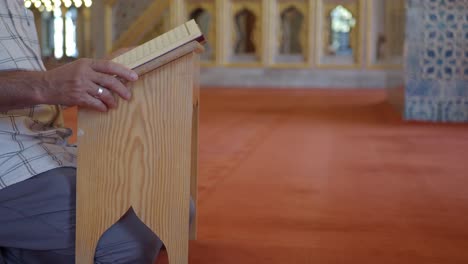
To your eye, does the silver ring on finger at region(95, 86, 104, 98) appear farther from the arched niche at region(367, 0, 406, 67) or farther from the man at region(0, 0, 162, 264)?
the arched niche at region(367, 0, 406, 67)

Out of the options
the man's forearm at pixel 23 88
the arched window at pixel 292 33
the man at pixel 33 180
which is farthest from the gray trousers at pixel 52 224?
the arched window at pixel 292 33

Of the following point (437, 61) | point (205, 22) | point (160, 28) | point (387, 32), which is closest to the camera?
point (437, 61)

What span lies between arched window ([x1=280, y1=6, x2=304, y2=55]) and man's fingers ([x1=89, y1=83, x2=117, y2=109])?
9.93 m

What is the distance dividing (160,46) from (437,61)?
4305 millimetres

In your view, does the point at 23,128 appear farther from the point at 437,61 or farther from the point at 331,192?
the point at 437,61

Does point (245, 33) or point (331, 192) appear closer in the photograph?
point (331, 192)

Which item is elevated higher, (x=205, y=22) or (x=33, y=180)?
(x=205, y=22)

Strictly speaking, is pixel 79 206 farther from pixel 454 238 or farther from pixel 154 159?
pixel 454 238

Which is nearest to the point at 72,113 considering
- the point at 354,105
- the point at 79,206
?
the point at 354,105

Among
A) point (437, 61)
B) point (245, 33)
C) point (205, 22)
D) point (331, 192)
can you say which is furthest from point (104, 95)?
point (245, 33)

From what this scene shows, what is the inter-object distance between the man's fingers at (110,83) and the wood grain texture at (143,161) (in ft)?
0.15

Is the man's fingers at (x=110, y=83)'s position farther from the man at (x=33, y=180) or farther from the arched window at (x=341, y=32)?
the arched window at (x=341, y=32)

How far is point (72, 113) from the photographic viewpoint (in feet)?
19.0

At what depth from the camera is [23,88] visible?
152 centimetres
